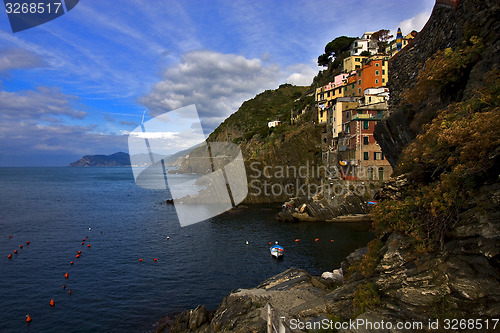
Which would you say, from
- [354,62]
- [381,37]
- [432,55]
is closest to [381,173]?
[354,62]

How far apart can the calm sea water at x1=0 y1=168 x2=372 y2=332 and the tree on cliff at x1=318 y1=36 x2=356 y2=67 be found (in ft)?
247

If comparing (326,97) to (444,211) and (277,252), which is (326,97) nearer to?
(277,252)

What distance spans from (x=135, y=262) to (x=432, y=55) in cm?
3603

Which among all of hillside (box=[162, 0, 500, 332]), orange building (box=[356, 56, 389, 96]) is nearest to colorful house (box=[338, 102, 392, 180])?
orange building (box=[356, 56, 389, 96])

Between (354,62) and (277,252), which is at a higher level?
(354,62)

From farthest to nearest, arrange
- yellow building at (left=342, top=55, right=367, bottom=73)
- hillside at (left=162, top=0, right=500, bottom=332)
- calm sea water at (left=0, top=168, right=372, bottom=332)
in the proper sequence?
yellow building at (left=342, top=55, right=367, bottom=73) → calm sea water at (left=0, top=168, right=372, bottom=332) → hillside at (left=162, top=0, right=500, bottom=332)

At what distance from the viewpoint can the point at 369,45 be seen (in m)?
92.4

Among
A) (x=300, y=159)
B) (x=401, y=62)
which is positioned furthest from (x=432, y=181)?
(x=300, y=159)

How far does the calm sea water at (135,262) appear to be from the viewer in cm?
2428

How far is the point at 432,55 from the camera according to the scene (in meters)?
14.8

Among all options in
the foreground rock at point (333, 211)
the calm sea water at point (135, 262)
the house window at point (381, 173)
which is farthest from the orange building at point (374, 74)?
the calm sea water at point (135, 262)

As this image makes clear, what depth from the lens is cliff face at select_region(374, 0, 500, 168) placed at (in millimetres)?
11461

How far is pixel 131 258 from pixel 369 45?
93.2 m

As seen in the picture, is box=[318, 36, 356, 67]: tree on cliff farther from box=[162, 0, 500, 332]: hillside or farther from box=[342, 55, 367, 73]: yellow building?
box=[162, 0, 500, 332]: hillside
